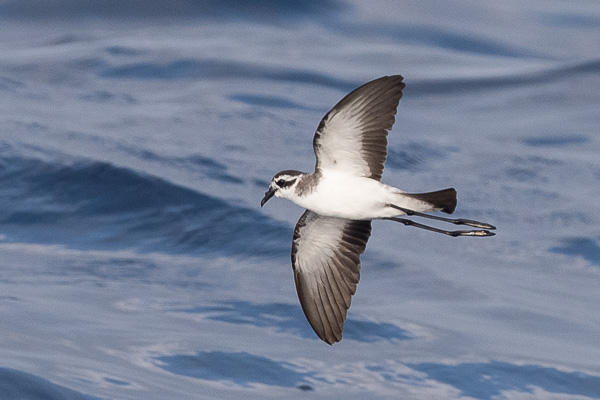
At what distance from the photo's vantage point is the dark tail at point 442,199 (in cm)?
721

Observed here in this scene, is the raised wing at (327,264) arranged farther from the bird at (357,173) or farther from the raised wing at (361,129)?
the raised wing at (361,129)

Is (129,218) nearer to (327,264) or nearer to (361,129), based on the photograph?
(327,264)

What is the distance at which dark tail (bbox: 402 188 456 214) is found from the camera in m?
7.21

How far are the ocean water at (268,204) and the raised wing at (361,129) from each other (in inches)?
237

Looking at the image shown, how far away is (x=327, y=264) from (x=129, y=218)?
11.4 meters

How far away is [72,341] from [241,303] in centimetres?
352

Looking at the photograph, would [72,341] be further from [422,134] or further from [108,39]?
[108,39]

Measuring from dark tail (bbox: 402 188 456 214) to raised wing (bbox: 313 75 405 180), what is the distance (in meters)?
0.45

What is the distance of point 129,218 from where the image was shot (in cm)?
1947

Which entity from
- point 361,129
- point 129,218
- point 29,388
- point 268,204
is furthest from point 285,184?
point 129,218

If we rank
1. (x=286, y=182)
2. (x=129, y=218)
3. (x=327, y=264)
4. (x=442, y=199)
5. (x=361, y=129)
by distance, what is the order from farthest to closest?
(x=129, y=218), (x=327, y=264), (x=286, y=182), (x=361, y=129), (x=442, y=199)

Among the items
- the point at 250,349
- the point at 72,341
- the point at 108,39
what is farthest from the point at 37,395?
the point at 108,39

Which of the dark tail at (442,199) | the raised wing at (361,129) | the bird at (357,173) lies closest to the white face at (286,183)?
the bird at (357,173)

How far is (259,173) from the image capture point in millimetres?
22094
